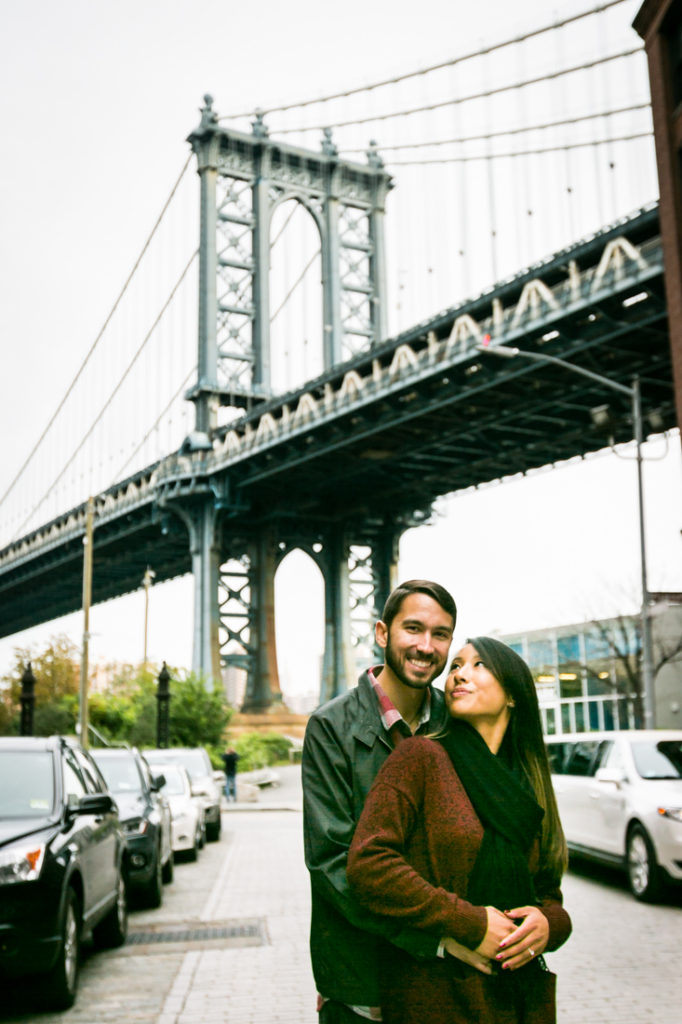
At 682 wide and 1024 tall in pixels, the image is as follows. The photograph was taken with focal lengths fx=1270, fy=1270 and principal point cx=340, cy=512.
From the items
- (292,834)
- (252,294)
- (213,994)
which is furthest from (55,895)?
(252,294)

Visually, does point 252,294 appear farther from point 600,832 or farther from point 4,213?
point 600,832

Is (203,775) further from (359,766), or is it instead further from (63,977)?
(359,766)

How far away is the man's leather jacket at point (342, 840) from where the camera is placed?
2.95m

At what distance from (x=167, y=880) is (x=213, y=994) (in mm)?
6527

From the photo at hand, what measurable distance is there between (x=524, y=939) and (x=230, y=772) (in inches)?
1222

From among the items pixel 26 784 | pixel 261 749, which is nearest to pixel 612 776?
pixel 26 784

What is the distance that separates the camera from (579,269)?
34.7 meters

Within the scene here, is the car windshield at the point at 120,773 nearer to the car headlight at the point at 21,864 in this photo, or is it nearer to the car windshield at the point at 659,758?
the car windshield at the point at 659,758

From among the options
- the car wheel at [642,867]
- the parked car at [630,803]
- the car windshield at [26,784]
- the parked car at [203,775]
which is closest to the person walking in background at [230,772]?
the parked car at [203,775]

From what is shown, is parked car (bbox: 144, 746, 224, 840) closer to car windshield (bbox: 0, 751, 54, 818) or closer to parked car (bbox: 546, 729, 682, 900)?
parked car (bbox: 546, 729, 682, 900)

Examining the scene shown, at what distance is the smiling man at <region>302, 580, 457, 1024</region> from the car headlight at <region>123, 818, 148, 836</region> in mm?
8697

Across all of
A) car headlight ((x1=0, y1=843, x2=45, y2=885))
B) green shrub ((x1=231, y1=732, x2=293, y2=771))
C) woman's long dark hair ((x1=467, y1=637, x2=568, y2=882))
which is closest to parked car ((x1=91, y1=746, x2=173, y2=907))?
car headlight ((x1=0, y1=843, x2=45, y2=885))

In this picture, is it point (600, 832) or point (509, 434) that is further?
point (509, 434)

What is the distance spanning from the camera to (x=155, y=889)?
12.1 m
